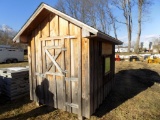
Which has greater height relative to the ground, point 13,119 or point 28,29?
point 28,29

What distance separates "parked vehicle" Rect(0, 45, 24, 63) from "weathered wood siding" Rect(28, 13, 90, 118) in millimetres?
24361

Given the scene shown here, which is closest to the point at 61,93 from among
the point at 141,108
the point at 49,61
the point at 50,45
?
the point at 49,61

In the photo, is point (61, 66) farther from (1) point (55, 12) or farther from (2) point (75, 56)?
(1) point (55, 12)

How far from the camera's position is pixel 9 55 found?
28734mm

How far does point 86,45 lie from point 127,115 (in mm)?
3204

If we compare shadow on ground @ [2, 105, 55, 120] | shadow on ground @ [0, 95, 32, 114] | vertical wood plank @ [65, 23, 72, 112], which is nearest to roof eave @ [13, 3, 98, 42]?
vertical wood plank @ [65, 23, 72, 112]

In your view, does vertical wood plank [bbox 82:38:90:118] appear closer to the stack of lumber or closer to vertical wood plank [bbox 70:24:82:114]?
vertical wood plank [bbox 70:24:82:114]

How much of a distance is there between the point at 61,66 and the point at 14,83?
3177 millimetres

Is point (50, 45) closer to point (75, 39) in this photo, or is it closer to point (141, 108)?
point (75, 39)

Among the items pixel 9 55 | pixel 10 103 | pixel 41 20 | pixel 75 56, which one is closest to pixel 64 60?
pixel 75 56

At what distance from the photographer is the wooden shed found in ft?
16.6

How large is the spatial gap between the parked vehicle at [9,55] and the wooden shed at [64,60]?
24361mm

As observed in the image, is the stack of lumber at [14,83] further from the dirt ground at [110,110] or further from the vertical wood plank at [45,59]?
the vertical wood plank at [45,59]

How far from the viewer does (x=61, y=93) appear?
5766mm
